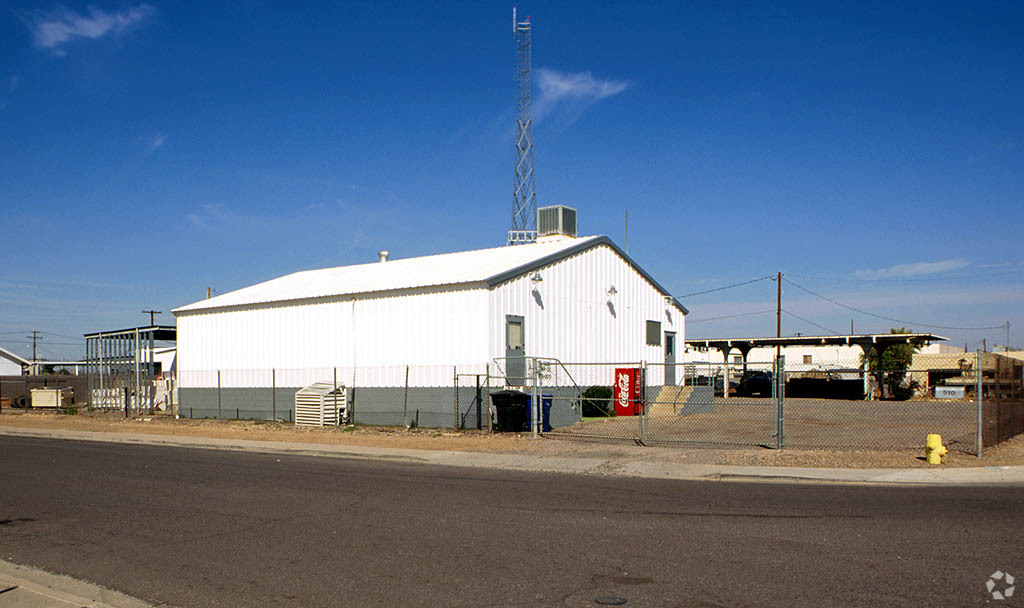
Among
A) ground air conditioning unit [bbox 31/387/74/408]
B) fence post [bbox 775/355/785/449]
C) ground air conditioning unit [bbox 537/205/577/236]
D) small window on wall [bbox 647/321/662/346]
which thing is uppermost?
ground air conditioning unit [bbox 537/205/577/236]

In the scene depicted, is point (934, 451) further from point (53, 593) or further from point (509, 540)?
point (53, 593)

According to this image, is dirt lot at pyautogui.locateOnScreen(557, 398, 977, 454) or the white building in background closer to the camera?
dirt lot at pyautogui.locateOnScreen(557, 398, 977, 454)

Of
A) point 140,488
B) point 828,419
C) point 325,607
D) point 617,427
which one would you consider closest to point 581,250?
point 617,427

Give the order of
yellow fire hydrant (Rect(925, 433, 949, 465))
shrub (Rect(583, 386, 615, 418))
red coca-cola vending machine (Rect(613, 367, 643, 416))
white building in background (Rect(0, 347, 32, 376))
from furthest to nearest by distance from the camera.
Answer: white building in background (Rect(0, 347, 32, 376)) → shrub (Rect(583, 386, 615, 418)) → red coca-cola vending machine (Rect(613, 367, 643, 416)) → yellow fire hydrant (Rect(925, 433, 949, 465))

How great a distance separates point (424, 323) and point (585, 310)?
682 centimetres

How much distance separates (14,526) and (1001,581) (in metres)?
10.7

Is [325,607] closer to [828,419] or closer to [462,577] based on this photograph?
[462,577]

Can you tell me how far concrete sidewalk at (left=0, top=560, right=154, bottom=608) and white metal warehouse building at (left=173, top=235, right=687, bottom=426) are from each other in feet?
64.7

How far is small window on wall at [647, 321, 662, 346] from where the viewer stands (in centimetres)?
3706

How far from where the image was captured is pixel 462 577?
7.68m

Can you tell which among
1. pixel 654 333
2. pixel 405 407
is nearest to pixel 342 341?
pixel 405 407

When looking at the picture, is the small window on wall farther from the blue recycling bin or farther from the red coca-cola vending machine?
the blue recycling bin

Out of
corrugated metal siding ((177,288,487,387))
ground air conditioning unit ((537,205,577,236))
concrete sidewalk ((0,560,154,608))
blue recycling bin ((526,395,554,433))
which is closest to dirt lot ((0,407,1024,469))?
blue recycling bin ((526,395,554,433))

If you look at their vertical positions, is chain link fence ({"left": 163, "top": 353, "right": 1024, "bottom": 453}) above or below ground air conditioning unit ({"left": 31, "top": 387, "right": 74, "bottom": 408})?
above
